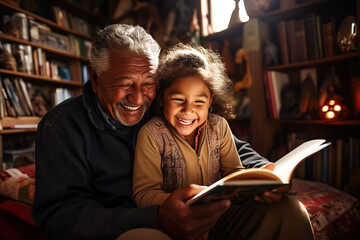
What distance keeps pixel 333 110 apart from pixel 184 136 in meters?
1.34

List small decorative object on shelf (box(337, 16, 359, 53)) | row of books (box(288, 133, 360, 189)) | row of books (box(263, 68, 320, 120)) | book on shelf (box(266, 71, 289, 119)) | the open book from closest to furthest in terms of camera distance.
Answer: the open book, small decorative object on shelf (box(337, 16, 359, 53)), row of books (box(288, 133, 360, 189)), row of books (box(263, 68, 320, 120)), book on shelf (box(266, 71, 289, 119))

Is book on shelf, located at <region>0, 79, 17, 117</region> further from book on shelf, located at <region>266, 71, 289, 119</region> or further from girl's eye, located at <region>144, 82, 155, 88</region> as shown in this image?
book on shelf, located at <region>266, 71, 289, 119</region>

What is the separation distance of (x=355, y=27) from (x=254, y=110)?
3.18ft

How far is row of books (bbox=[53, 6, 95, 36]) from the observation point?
9.71 ft

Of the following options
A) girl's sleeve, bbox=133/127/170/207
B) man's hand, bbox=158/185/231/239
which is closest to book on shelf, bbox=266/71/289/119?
girl's sleeve, bbox=133/127/170/207

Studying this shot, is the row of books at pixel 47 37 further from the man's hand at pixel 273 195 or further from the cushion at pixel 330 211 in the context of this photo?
the cushion at pixel 330 211

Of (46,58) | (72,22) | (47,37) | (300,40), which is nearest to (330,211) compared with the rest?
(300,40)

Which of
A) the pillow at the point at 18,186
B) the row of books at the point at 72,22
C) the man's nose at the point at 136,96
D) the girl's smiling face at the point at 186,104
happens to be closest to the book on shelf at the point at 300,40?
the girl's smiling face at the point at 186,104

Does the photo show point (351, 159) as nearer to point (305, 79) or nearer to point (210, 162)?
point (305, 79)

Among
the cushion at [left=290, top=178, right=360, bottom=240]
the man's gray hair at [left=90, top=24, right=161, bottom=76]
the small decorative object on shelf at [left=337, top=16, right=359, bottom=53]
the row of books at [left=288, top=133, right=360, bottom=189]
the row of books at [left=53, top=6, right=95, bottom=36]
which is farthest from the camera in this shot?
the row of books at [left=53, top=6, right=95, bottom=36]

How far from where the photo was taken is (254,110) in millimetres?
2209

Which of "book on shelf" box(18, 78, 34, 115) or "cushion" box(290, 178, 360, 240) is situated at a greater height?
"book on shelf" box(18, 78, 34, 115)

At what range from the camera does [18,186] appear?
4.07 ft

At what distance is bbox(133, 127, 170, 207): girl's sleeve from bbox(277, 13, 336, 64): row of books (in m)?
1.64
